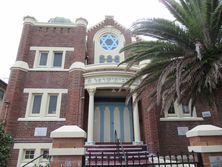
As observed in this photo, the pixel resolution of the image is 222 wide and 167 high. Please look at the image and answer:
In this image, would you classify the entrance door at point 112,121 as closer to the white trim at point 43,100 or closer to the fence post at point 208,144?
the white trim at point 43,100

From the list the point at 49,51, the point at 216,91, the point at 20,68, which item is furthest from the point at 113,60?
the point at 216,91

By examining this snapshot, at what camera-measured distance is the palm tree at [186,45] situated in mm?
6219

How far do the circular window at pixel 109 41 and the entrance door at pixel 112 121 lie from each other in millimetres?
4886

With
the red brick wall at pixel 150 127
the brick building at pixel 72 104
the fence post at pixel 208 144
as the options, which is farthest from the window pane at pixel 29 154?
the fence post at pixel 208 144

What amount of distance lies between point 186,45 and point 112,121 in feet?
23.3

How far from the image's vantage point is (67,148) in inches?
180

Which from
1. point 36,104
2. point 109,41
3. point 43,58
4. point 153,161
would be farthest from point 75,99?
point 153,161

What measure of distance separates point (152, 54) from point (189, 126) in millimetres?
6614

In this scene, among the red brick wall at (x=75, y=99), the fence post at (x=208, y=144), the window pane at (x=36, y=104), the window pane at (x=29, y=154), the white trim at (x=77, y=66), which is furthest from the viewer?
the white trim at (x=77, y=66)

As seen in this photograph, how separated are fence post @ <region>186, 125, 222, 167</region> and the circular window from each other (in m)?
11.0

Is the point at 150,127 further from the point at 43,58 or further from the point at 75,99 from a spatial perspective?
the point at 43,58

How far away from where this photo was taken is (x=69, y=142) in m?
4.66

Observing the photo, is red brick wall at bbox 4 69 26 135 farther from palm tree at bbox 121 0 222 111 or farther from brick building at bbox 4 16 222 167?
palm tree at bbox 121 0 222 111

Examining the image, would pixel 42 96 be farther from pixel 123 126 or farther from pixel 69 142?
pixel 69 142
